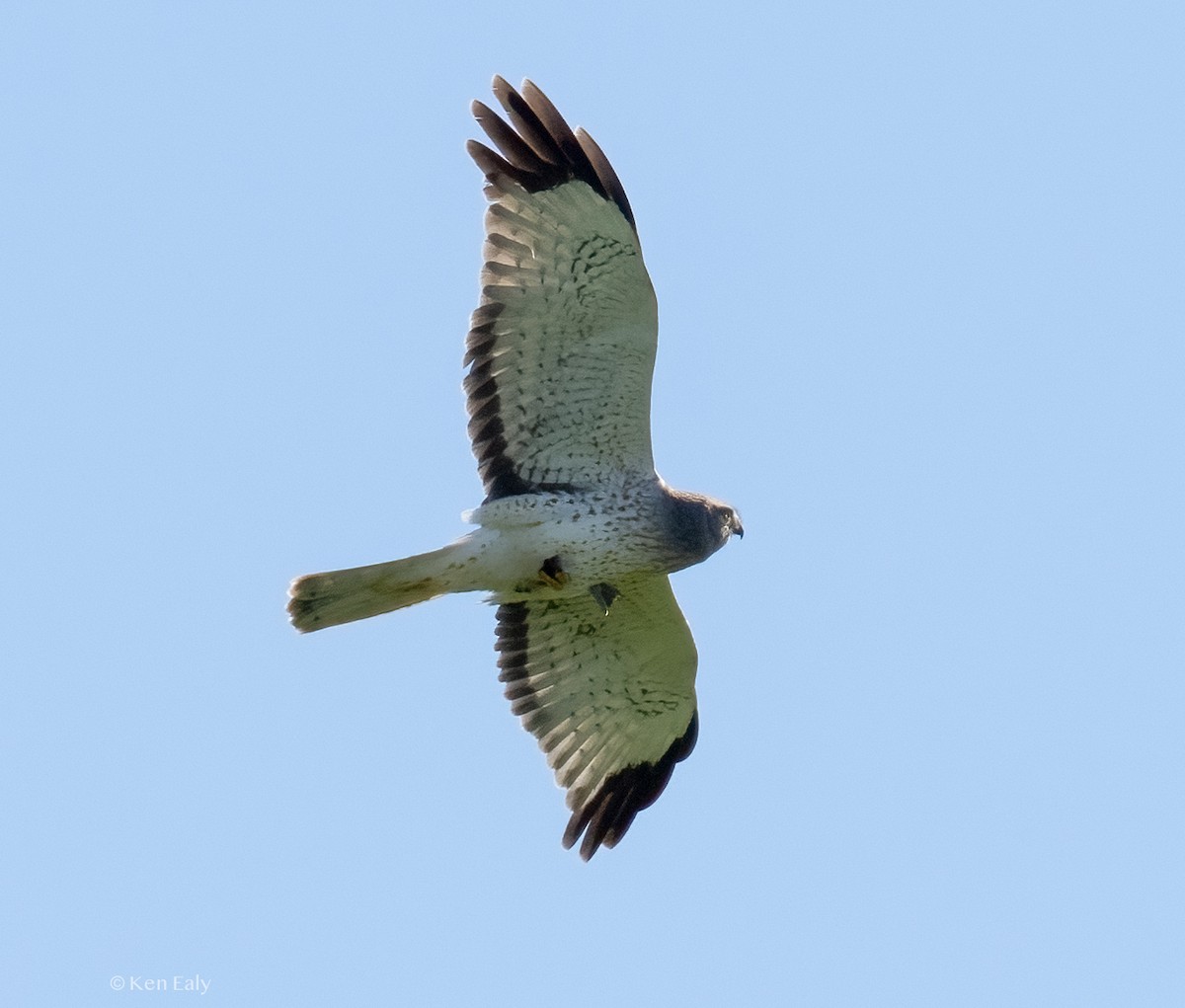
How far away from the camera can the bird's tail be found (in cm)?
1068

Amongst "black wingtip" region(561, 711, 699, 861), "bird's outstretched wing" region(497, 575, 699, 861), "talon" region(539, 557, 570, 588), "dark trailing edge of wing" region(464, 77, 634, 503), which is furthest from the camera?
"black wingtip" region(561, 711, 699, 861)

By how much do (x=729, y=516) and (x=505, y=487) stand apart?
4.38ft

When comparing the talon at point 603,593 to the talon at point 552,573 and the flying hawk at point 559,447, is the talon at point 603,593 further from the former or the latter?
the talon at point 552,573

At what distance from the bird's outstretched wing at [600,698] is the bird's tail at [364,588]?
1207 millimetres

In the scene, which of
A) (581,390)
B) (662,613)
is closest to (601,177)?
(581,390)

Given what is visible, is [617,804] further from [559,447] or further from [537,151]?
[537,151]

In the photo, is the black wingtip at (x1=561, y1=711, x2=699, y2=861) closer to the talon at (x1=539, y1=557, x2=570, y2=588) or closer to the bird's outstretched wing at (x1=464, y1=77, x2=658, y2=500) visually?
the talon at (x1=539, y1=557, x2=570, y2=588)

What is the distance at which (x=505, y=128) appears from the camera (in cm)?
1031

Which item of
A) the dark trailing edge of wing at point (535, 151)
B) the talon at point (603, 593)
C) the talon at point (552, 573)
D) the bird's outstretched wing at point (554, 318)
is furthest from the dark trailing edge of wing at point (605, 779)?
the dark trailing edge of wing at point (535, 151)

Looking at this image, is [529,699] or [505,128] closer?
[505,128]

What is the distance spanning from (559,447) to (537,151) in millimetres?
1732

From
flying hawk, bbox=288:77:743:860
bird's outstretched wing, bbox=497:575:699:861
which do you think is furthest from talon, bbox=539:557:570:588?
bird's outstretched wing, bbox=497:575:699:861

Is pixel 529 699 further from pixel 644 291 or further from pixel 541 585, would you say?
pixel 644 291

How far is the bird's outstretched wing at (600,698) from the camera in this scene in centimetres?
1203
